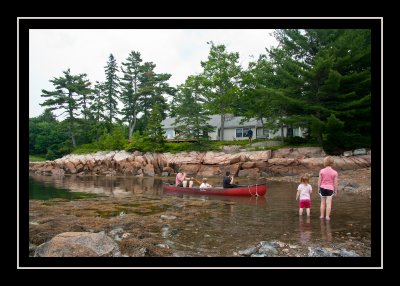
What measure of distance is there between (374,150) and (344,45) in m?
30.2

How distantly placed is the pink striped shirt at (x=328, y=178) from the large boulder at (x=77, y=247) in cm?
666

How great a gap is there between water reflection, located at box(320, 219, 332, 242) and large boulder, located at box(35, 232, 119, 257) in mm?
5391

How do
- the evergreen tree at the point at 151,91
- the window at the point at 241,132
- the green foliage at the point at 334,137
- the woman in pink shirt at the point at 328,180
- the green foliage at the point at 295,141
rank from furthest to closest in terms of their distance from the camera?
1. the evergreen tree at the point at 151,91
2. the window at the point at 241,132
3. the green foliage at the point at 295,141
4. the green foliage at the point at 334,137
5. the woman in pink shirt at the point at 328,180

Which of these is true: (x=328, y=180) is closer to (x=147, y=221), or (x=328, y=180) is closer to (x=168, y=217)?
(x=168, y=217)

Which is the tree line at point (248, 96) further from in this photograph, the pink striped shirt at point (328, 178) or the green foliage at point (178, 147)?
the pink striped shirt at point (328, 178)

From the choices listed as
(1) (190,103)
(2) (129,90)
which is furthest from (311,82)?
(2) (129,90)

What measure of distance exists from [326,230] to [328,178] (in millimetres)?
1648

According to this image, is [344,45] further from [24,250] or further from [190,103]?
[24,250]

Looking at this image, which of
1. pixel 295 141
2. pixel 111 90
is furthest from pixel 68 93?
pixel 295 141

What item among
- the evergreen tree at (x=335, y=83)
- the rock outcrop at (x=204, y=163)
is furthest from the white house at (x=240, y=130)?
the evergreen tree at (x=335, y=83)

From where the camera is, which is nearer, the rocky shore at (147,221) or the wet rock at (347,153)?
the rocky shore at (147,221)

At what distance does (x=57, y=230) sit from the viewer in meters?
10.3

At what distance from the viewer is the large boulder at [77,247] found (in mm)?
7117
